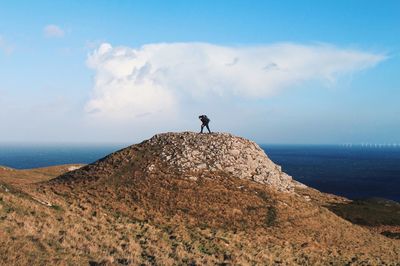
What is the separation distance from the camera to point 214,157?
5181cm

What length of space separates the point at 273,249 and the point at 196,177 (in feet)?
57.5

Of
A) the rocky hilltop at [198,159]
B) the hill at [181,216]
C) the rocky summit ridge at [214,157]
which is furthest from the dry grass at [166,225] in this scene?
the rocky summit ridge at [214,157]

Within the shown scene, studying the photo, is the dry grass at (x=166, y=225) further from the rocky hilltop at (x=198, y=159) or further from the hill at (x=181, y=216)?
the rocky hilltop at (x=198, y=159)

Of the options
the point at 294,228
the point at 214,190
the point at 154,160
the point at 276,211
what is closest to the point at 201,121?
the point at 154,160

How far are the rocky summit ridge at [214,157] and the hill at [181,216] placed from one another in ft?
0.51

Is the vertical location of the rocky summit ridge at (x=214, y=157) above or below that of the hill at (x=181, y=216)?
above

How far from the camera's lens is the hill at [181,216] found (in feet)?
70.9

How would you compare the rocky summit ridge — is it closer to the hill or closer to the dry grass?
the hill

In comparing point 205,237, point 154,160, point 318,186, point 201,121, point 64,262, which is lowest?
point 318,186

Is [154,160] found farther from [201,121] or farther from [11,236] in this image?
[11,236]

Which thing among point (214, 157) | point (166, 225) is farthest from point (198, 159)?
point (166, 225)

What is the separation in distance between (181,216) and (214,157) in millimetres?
15636

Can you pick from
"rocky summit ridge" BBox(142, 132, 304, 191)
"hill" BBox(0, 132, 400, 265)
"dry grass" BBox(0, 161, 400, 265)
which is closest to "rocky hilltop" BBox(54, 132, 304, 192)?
"rocky summit ridge" BBox(142, 132, 304, 191)

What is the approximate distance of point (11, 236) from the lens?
19094mm
